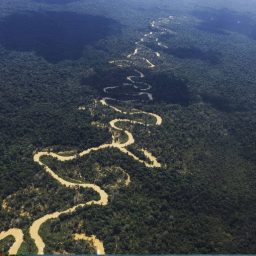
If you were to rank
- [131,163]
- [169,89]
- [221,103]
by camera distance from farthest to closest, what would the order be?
[169,89]
[221,103]
[131,163]

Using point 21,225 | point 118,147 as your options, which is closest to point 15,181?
point 21,225

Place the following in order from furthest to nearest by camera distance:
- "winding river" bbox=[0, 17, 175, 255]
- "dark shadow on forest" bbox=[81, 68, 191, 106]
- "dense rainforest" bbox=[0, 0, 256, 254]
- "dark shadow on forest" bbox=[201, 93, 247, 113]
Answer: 1. "dark shadow on forest" bbox=[81, 68, 191, 106]
2. "dark shadow on forest" bbox=[201, 93, 247, 113]
3. "dense rainforest" bbox=[0, 0, 256, 254]
4. "winding river" bbox=[0, 17, 175, 255]

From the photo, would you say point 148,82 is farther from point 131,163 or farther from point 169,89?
point 131,163

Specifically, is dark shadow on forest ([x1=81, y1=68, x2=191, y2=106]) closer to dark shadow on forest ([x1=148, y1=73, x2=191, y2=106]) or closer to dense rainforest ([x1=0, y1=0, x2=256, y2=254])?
dark shadow on forest ([x1=148, y1=73, x2=191, y2=106])

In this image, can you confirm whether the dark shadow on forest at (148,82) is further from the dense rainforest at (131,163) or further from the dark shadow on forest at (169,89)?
the dense rainforest at (131,163)

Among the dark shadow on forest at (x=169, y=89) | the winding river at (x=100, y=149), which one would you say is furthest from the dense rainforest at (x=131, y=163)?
the winding river at (x=100, y=149)

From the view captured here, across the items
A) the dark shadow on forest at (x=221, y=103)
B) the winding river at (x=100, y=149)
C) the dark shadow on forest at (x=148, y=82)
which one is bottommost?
the dark shadow on forest at (x=148, y=82)

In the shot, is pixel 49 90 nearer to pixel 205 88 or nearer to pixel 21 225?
pixel 205 88

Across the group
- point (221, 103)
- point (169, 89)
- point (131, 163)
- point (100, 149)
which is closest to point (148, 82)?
point (169, 89)

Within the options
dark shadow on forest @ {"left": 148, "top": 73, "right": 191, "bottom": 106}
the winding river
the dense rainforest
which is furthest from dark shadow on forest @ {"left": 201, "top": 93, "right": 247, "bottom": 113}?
the winding river

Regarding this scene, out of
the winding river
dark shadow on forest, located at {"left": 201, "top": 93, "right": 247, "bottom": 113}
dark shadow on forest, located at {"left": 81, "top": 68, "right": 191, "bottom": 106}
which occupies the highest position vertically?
the winding river

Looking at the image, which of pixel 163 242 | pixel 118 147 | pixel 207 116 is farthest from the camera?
pixel 207 116
